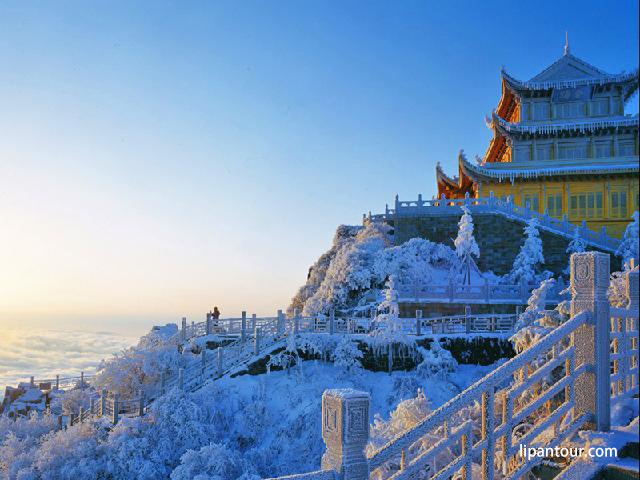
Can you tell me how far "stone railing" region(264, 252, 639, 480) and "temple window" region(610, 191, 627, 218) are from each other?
2778 cm

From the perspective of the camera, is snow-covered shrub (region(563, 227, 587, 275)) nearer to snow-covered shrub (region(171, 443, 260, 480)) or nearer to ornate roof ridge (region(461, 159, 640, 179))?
ornate roof ridge (region(461, 159, 640, 179))

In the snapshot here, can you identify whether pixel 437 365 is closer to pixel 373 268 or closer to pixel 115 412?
pixel 373 268

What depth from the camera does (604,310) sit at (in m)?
6.53

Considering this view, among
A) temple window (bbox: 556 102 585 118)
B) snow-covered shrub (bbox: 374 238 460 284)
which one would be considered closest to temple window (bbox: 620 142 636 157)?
temple window (bbox: 556 102 585 118)

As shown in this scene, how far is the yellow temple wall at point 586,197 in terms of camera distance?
31844 mm

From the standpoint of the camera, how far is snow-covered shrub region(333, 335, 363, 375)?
21.5 meters

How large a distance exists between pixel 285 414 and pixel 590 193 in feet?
74.1

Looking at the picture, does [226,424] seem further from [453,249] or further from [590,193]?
[590,193]

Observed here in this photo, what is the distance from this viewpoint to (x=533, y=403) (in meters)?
6.41

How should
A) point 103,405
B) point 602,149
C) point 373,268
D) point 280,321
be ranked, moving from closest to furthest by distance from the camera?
point 103,405, point 280,321, point 373,268, point 602,149

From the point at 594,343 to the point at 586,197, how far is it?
2887 cm

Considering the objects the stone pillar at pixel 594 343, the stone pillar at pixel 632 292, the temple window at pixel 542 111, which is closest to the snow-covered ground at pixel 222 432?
the stone pillar at pixel 594 343

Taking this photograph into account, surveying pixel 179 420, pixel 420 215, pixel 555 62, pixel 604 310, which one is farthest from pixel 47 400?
pixel 555 62

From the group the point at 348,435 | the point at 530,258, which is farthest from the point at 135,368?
the point at 530,258
